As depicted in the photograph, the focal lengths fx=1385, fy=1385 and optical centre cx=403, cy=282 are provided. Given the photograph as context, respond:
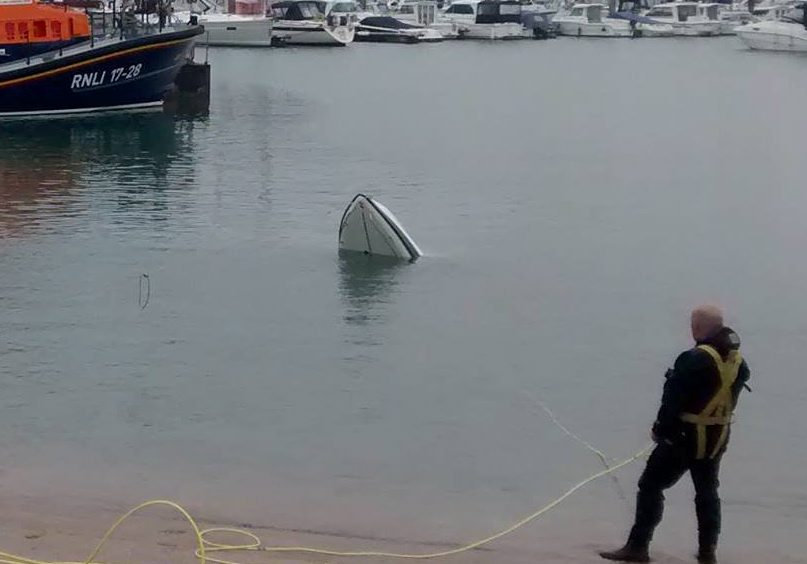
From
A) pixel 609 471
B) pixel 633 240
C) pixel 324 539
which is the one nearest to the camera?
pixel 324 539

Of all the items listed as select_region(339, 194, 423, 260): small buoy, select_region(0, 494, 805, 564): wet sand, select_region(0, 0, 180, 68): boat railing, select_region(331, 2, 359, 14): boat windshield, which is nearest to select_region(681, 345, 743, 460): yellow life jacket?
select_region(0, 494, 805, 564): wet sand

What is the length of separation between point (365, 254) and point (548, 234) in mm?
3600

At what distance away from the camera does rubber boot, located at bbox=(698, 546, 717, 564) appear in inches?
318

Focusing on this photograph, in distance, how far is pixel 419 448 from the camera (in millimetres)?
11039

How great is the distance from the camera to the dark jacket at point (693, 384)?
23.5ft

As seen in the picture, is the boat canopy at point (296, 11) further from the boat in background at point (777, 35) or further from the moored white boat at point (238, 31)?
the boat in background at point (777, 35)

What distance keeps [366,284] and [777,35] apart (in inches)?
2631

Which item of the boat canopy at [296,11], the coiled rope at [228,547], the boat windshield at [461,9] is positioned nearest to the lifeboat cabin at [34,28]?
the coiled rope at [228,547]

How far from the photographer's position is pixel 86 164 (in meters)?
29.3

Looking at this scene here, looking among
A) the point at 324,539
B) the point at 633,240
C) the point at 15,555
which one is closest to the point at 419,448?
the point at 324,539

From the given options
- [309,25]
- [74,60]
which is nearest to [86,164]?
[74,60]

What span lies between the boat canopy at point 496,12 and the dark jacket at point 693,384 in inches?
3411

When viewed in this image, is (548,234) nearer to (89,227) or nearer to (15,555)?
(89,227)

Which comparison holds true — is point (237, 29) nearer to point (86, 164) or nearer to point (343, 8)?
point (343, 8)
